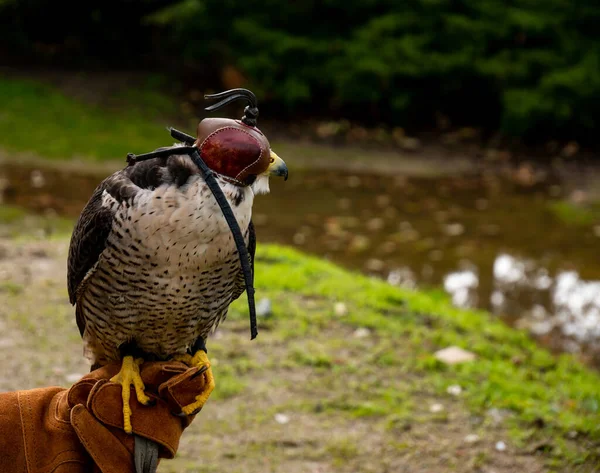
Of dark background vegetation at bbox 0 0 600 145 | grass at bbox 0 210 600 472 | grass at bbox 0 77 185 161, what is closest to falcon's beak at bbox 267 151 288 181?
grass at bbox 0 210 600 472

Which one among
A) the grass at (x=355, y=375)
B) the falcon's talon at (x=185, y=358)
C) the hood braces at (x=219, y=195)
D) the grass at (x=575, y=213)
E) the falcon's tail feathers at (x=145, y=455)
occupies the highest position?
the hood braces at (x=219, y=195)

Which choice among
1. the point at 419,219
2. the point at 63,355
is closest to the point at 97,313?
the point at 63,355

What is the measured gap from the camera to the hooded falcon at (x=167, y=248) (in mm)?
2049

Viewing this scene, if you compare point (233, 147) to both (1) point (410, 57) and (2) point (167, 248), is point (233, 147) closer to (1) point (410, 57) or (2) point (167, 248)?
(2) point (167, 248)

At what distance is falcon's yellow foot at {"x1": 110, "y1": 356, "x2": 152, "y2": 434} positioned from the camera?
2254 millimetres

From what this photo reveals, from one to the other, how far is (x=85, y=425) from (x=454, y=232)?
637 cm

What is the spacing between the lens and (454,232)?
26.8 ft

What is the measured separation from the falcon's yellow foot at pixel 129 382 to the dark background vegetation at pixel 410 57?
9.47 metres

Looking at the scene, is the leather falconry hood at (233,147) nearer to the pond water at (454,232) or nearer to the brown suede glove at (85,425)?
the brown suede glove at (85,425)

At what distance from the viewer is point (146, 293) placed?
2.27 meters

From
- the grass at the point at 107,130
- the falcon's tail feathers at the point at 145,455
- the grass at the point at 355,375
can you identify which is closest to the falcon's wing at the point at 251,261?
the falcon's tail feathers at the point at 145,455

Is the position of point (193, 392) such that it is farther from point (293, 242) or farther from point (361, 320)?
point (293, 242)

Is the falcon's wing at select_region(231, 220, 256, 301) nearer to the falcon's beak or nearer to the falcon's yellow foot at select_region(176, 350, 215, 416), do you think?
Result: the falcon's yellow foot at select_region(176, 350, 215, 416)

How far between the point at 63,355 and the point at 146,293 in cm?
255
